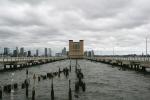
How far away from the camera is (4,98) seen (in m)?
31.3

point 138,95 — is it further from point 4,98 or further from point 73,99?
point 4,98

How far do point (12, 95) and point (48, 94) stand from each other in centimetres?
513

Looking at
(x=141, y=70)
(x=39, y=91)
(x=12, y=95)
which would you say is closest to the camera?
(x=12, y=95)

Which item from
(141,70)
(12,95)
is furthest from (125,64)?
(12,95)

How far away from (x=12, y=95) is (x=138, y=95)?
706 inches

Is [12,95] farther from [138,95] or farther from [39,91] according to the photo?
[138,95]

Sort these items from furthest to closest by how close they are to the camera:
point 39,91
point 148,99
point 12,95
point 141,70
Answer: point 141,70
point 39,91
point 12,95
point 148,99

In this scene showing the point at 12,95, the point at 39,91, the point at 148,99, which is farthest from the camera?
the point at 39,91

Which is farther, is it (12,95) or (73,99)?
(12,95)

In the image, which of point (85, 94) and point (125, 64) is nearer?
point (85, 94)

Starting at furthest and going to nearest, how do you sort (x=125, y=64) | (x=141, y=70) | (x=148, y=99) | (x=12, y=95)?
(x=125, y=64) → (x=141, y=70) → (x=12, y=95) → (x=148, y=99)

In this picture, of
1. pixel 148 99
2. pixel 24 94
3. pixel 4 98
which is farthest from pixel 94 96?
pixel 4 98

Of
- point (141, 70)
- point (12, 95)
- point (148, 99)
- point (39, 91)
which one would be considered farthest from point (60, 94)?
point (141, 70)

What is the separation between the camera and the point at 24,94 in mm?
34219
